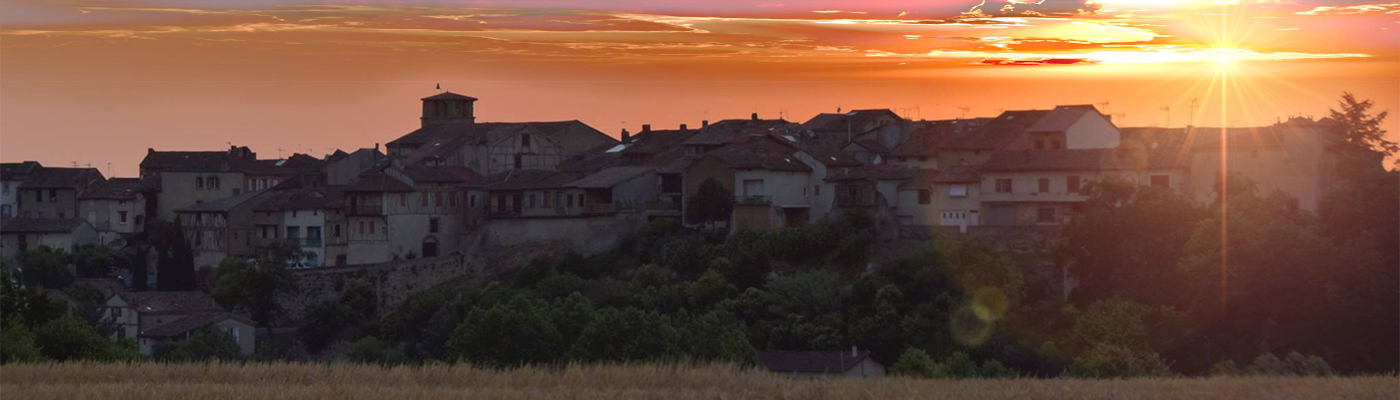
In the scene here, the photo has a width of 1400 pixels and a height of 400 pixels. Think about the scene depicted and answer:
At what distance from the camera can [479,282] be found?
53.7 meters

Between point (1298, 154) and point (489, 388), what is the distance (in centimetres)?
3138

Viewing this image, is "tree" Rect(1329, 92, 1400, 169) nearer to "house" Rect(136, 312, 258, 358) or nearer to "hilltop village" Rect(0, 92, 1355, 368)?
"hilltop village" Rect(0, 92, 1355, 368)

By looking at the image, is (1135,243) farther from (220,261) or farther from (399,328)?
(220,261)

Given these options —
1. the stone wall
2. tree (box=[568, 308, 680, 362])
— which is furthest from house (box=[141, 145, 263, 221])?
tree (box=[568, 308, 680, 362])

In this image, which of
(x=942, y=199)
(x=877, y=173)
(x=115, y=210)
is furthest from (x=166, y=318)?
(x=942, y=199)

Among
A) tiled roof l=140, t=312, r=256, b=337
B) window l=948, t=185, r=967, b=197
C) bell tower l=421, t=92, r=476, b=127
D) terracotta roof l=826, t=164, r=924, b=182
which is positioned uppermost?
bell tower l=421, t=92, r=476, b=127

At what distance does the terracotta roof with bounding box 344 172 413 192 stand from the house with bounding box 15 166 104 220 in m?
15.4

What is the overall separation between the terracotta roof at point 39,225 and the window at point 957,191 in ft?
95.4

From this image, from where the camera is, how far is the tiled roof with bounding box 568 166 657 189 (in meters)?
54.9

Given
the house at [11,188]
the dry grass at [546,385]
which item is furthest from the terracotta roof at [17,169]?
the dry grass at [546,385]

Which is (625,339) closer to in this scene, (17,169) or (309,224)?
(309,224)

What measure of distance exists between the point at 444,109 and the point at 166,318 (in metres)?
19.3

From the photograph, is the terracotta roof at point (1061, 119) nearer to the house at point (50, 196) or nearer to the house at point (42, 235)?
the house at point (42, 235)

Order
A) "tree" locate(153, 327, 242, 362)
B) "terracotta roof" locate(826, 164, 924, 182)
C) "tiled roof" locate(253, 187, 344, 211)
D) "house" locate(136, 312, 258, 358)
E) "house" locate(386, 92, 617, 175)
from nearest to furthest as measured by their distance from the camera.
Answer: "tree" locate(153, 327, 242, 362) < "house" locate(136, 312, 258, 358) < "terracotta roof" locate(826, 164, 924, 182) < "tiled roof" locate(253, 187, 344, 211) < "house" locate(386, 92, 617, 175)
